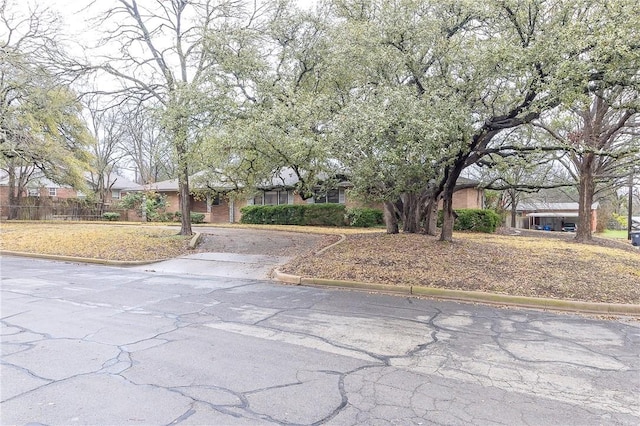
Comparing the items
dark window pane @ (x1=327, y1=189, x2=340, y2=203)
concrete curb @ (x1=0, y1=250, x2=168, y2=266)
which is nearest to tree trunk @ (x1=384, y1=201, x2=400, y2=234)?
concrete curb @ (x1=0, y1=250, x2=168, y2=266)

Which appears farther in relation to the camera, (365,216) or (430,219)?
(365,216)

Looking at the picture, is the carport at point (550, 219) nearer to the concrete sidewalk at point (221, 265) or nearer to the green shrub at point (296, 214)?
the green shrub at point (296, 214)

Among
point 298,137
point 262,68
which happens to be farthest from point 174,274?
point 262,68

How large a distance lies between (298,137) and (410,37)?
3.65 meters

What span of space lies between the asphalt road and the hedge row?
16.3 meters

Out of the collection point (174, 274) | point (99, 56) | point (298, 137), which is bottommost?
point (174, 274)

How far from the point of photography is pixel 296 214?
2645 centimetres

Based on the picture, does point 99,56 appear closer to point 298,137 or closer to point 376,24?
point 298,137

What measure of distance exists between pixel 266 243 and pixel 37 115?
17.4 m

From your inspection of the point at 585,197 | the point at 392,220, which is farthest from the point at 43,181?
the point at 585,197

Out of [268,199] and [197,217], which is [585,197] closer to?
[268,199]

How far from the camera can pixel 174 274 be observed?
1116cm

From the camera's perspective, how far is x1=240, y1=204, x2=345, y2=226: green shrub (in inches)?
998

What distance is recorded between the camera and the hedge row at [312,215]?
2420 centimetres
